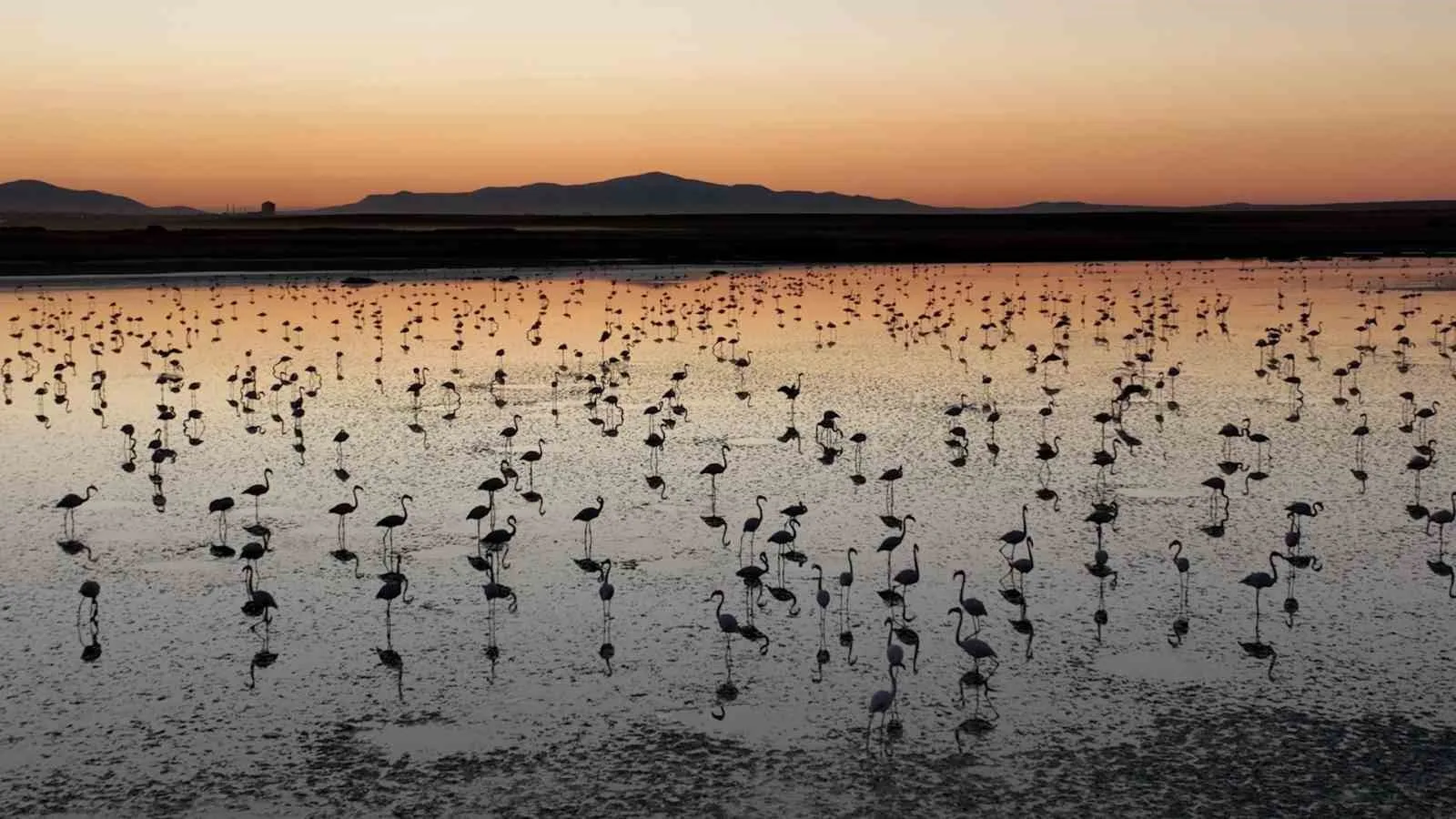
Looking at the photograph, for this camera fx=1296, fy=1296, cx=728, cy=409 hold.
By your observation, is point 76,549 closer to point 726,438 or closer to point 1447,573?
point 726,438

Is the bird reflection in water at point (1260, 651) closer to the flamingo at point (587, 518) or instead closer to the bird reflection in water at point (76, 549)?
the flamingo at point (587, 518)

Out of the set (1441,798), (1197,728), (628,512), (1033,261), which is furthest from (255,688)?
(1033,261)

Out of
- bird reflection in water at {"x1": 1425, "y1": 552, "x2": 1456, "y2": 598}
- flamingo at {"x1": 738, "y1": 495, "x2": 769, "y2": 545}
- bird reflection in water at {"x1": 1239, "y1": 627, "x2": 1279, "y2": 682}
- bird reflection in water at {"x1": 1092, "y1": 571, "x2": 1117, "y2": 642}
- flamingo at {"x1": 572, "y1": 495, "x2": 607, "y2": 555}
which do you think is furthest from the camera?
flamingo at {"x1": 572, "y1": 495, "x2": 607, "y2": 555}

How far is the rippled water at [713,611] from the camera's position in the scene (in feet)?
28.8

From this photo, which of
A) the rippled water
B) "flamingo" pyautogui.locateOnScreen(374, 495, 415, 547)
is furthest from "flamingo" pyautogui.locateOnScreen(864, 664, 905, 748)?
"flamingo" pyautogui.locateOnScreen(374, 495, 415, 547)

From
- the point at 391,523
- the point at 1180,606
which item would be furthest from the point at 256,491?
the point at 1180,606

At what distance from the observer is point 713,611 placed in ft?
39.9

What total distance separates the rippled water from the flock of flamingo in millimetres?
118

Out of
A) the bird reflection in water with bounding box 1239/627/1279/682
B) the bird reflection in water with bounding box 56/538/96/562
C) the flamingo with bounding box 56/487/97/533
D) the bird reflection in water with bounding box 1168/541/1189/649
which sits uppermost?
the flamingo with bounding box 56/487/97/533

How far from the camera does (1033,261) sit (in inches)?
2987

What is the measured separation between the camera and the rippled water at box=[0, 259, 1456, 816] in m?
8.79

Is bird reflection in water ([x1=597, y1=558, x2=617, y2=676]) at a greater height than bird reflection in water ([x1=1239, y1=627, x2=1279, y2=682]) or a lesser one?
greater

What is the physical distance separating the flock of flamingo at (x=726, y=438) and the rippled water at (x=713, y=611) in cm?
12

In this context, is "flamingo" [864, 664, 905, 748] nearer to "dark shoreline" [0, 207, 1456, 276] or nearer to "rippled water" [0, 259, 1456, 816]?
"rippled water" [0, 259, 1456, 816]
